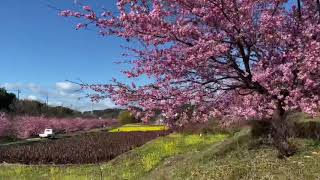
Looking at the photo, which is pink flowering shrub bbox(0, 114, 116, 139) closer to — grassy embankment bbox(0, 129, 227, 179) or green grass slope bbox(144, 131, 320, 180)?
grassy embankment bbox(0, 129, 227, 179)

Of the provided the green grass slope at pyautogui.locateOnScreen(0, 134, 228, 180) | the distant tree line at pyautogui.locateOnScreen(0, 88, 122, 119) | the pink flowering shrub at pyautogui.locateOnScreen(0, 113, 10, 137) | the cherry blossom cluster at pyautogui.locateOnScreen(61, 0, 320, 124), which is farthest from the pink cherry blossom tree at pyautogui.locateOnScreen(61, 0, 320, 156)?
the distant tree line at pyautogui.locateOnScreen(0, 88, 122, 119)

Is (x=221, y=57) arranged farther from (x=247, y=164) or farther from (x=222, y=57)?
(x=247, y=164)

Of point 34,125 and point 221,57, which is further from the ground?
point 34,125

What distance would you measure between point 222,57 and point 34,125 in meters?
65.7

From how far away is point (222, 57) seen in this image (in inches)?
350

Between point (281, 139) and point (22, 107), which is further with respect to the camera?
point (22, 107)

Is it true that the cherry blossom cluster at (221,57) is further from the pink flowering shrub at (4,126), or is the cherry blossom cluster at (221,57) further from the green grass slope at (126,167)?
the pink flowering shrub at (4,126)

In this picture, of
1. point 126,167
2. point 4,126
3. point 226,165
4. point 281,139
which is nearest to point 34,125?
point 4,126

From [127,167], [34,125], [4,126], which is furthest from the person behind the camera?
[34,125]

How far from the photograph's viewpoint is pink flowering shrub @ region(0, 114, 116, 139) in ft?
197

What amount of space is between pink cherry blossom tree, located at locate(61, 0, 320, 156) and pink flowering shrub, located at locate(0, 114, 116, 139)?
49.5 meters

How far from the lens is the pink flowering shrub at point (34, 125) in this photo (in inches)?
2363

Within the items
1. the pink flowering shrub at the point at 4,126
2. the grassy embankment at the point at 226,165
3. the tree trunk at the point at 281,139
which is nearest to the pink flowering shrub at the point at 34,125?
the pink flowering shrub at the point at 4,126

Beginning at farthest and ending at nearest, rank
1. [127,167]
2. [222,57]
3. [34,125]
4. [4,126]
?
[34,125] < [4,126] < [127,167] < [222,57]
